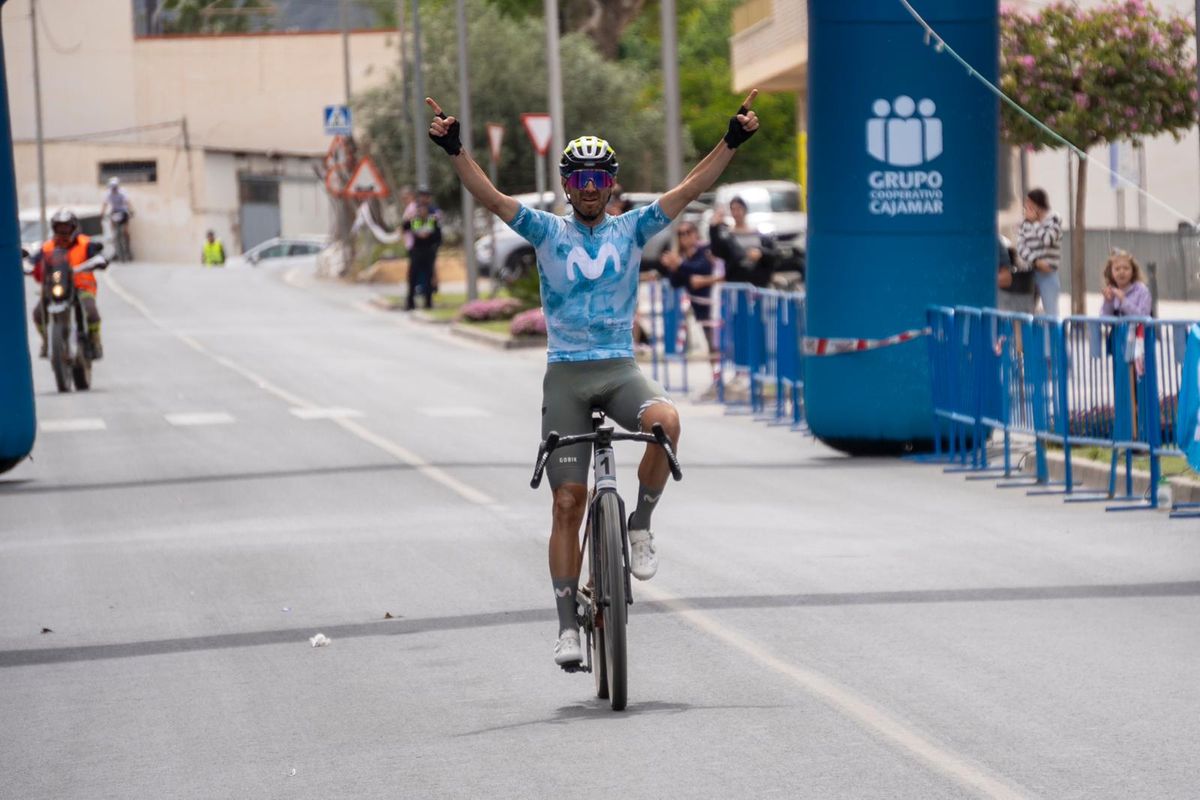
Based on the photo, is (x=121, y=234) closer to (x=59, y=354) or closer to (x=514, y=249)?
(x=514, y=249)

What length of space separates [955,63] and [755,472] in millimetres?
3342

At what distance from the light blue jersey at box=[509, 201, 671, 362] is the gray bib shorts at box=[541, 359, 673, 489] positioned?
5 centimetres

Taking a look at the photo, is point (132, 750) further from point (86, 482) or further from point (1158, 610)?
point (86, 482)

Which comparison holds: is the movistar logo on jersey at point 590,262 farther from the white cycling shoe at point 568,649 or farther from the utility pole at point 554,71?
the utility pole at point 554,71

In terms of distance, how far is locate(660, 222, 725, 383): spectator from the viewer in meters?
24.2

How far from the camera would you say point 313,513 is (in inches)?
581

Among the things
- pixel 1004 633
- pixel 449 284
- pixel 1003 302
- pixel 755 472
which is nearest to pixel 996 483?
pixel 755 472

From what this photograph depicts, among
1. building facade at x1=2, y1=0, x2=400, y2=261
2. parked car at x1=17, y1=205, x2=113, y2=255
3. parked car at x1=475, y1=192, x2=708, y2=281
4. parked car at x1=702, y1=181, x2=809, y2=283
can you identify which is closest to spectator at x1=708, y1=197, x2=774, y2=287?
parked car at x1=702, y1=181, x2=809, y2=283

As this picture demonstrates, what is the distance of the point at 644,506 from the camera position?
27.9 feet

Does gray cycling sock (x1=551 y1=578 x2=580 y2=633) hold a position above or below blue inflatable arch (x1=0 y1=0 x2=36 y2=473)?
below

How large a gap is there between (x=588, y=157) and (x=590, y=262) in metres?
0.39

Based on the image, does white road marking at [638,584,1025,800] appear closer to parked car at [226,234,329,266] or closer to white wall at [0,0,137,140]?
parked car at [226,234,329,266]

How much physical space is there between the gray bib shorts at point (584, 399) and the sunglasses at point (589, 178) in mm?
633

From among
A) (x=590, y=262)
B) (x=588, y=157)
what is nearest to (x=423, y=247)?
(x=590, y=262)
